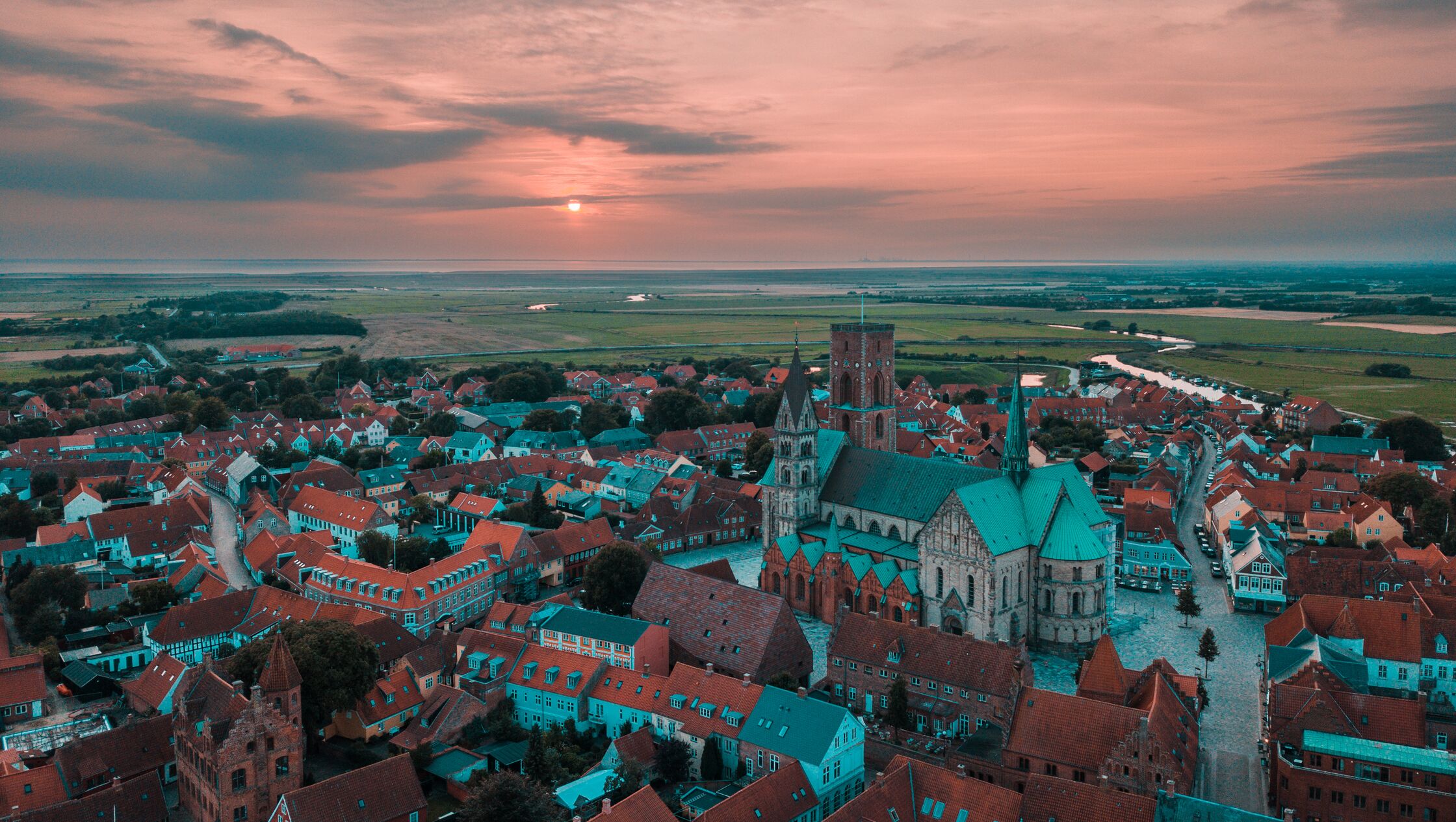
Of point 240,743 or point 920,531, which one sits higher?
point 920,531

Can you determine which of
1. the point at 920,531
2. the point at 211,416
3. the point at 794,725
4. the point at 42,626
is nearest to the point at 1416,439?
the point at 920,531

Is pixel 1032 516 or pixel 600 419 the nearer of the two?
pixel 1032 516

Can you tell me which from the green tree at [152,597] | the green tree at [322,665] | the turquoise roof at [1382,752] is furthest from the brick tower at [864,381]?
the green tree at [152,597]

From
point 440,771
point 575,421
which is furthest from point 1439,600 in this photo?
point 575,421

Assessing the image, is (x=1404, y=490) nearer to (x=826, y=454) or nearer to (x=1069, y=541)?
(x=1069, y=541)

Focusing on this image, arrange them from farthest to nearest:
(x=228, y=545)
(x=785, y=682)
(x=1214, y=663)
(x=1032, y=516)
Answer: (x=228, y=545) < (x=1032, y=516) < (x=1214, y=663) < (x=785, y=682)

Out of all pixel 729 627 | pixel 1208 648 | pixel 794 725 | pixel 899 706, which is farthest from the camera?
pixel 1208 648

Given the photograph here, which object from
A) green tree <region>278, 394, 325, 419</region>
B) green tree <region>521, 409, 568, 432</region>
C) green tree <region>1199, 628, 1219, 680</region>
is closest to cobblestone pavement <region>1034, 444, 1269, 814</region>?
green tree <region>1199, 628, 1219, 680</region>
